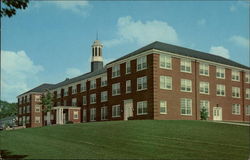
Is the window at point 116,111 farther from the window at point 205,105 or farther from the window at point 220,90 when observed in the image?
the window at point 220,90

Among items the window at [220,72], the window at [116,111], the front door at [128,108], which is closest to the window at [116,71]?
the window at [116,111]

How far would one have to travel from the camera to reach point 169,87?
150 ft

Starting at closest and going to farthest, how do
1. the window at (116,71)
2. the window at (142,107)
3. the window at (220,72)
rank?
the window at (142,107) → the window at (116,71) → the window at (220,72)

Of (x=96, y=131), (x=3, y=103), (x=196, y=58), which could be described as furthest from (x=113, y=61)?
(x=3, y=103)

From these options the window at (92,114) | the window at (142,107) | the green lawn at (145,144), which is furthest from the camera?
the window at (92,114)

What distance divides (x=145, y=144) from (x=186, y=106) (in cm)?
2439

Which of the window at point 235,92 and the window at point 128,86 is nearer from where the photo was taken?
the window at point 128,86

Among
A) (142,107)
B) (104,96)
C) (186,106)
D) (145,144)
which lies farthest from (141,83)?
(145,144)

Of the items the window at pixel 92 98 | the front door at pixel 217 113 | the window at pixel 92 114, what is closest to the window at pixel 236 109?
the front door at pixel 217 113

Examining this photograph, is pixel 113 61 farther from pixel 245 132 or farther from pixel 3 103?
pixel 3 103

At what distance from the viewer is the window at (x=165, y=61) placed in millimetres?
45625

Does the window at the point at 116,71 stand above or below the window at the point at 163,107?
above

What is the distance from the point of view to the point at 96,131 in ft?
102

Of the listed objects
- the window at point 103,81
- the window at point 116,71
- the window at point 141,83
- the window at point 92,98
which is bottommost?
the window at point 92,98
